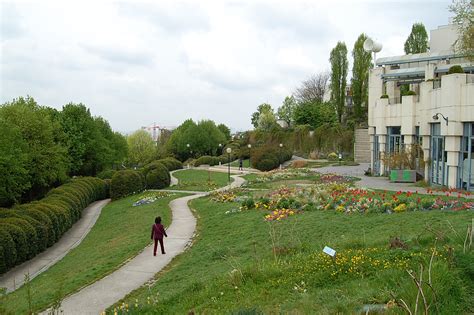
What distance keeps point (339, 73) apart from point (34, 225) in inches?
1770

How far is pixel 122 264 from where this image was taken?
12.8 meters

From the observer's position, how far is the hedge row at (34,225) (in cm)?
1596

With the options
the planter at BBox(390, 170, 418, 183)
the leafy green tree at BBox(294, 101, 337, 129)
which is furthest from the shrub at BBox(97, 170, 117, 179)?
the leafy green tree at BBox(294, 101, 337, 129)

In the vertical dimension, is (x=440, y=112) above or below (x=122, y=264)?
above

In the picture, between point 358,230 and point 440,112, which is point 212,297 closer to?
point 358,230

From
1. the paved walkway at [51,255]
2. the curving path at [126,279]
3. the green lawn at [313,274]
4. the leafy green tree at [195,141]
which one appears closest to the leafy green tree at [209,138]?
the leafy green tree at [195,141]

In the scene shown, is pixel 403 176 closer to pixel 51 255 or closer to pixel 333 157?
pixel 51 255

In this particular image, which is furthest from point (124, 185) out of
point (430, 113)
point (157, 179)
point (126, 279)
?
point (126, 279)

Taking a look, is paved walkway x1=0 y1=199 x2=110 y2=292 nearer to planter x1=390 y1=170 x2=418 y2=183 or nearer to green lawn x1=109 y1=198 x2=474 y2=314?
green lawn x1=109 y1=198 x2=474 y2=314

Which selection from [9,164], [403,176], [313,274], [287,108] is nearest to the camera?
[313,274]

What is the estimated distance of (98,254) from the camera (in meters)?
15.7

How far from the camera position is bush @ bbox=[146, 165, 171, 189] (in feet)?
111

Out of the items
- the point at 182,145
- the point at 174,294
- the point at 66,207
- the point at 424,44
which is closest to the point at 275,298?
the point at 174,294

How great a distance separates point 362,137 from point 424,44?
1176cm
